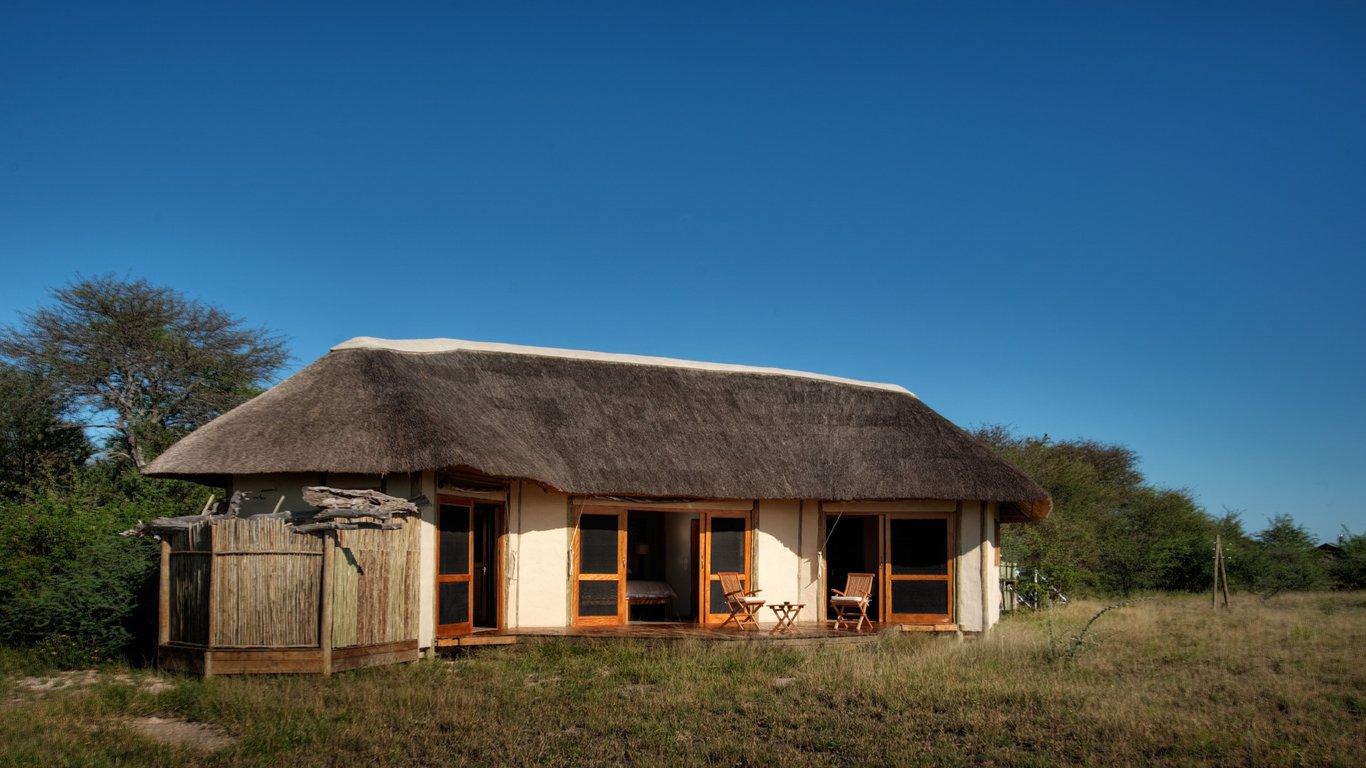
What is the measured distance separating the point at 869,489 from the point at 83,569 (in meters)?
10.1

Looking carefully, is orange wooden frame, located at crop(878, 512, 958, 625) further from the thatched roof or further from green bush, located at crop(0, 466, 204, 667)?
green bush, located at crop(0, 466, 204, 667)

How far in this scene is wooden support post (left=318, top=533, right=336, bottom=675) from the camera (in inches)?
427

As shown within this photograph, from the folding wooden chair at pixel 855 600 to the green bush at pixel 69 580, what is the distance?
8.86 metres

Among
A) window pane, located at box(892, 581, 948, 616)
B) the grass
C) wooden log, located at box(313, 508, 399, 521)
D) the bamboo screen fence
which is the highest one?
wooden log, located at box(313, 508, 399, 521)

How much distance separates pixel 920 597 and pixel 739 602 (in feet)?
10.7

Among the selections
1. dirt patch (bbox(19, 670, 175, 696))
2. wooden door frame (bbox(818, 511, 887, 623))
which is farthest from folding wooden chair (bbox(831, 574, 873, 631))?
dirt patch (bbox(19, 670, 175, 696))

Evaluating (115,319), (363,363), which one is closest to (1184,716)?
(363,363)

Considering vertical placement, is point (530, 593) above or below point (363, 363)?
below

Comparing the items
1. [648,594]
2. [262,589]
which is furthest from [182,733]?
[648,594]

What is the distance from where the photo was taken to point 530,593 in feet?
46.2

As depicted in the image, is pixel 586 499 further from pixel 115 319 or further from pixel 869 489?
pixel 115 319

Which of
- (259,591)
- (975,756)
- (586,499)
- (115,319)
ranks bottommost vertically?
(975,756)

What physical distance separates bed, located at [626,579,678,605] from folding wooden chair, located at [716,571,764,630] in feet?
3.45

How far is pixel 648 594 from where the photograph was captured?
15859mm
